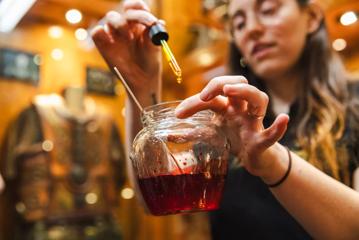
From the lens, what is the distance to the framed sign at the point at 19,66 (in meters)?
1.96

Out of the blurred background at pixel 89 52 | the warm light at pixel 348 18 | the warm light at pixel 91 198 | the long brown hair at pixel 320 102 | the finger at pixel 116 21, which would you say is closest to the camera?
the finger at pixel 116 21

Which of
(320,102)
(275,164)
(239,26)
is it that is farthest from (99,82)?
(275,164)

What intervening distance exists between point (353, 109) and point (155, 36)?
0.56 meters

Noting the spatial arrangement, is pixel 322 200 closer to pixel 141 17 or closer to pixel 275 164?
pixel 275 164

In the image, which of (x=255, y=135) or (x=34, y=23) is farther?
(x=34, y=23)

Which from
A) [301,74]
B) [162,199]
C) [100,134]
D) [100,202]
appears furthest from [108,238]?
[162,199]

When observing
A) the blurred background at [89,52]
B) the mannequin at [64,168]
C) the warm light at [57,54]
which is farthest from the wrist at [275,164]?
the warm light at [57,54]

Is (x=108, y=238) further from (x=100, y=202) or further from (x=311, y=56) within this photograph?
(x=311, y=56)

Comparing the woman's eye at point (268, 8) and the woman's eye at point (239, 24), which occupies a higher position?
the woman's eye at point (268, 8)

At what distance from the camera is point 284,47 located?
1.01 m

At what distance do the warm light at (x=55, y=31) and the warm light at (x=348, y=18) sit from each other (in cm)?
128

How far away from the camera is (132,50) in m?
0.81

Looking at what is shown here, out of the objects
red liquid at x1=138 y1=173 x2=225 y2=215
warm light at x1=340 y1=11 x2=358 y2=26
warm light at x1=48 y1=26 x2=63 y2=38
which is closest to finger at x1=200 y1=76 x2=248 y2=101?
red liquid at x1=138 y1=173 x2=225 y2=215

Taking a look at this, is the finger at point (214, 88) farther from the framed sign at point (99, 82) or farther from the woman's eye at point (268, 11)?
the framed sign at point (99, 82)
